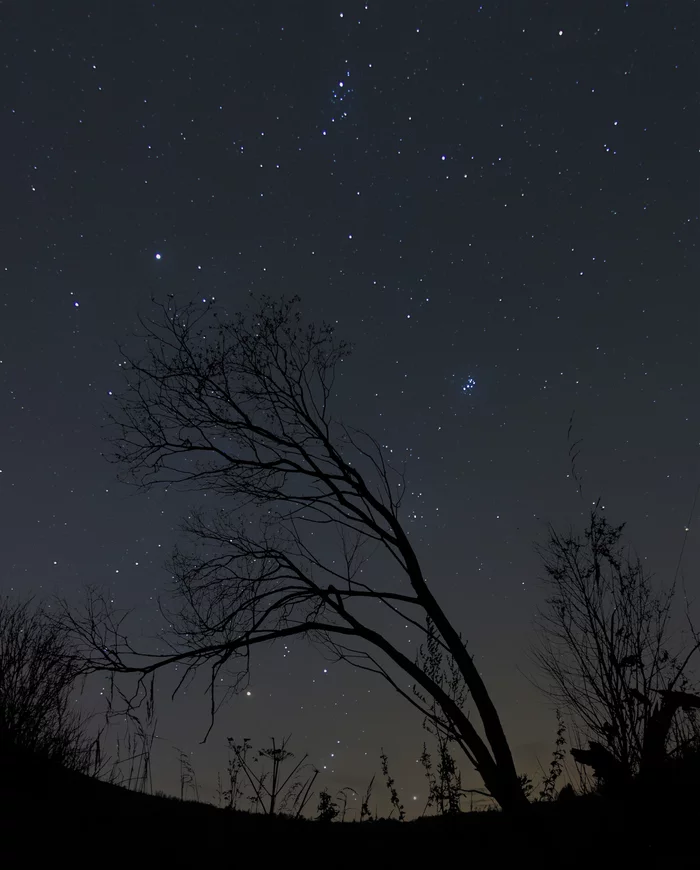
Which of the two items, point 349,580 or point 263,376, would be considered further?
point 263,376

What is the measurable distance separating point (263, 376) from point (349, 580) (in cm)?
335

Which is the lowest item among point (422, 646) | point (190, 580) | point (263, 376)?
point (422, 646)

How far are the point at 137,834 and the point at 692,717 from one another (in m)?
5.10

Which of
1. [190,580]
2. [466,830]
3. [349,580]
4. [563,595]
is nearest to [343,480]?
[349,580]

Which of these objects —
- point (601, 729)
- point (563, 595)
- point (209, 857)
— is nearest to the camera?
point (209, 857)

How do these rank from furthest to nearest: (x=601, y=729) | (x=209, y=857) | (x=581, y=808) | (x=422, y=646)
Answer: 1. (x=422, y=646)
2. (x=581, y=808)
3. (x=601, y=729)
4. (x=209, y=857)

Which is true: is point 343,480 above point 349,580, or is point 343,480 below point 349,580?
above

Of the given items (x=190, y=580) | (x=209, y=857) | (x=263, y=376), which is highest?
(x=263, y=376)

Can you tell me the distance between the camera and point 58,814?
Result: 17.0 feet

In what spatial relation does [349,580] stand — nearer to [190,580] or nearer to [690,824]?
[190,580]

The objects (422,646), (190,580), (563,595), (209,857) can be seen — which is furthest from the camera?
(190,580)

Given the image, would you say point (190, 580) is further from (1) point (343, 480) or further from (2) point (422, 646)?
(2) point (422, 646)

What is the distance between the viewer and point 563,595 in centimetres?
721

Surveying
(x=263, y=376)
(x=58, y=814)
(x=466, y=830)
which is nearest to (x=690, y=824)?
(x=466, y=830)
